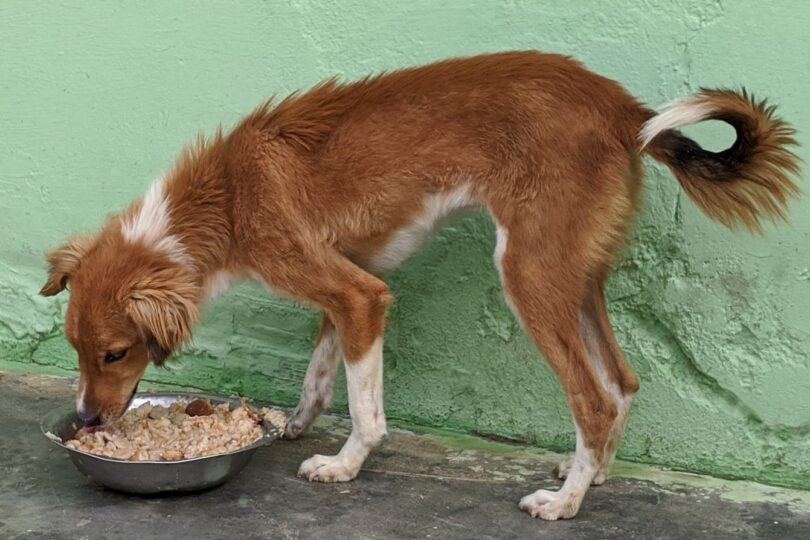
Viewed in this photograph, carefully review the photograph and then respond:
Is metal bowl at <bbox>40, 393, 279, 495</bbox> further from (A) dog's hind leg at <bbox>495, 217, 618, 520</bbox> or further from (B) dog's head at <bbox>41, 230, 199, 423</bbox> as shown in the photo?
(A) dog's hind leg at <bbox>495, 217, 618, 520</bbox>

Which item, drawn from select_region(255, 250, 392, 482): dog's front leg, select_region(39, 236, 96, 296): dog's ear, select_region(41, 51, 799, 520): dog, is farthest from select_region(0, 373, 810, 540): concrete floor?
select_region(39, 236, 96, 296): dog's ear

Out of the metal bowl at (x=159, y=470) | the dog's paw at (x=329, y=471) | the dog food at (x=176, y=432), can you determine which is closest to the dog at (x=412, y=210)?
the dog's paw at (x=329, y=471)

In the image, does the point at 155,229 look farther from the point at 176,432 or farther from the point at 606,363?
the point at 606,363

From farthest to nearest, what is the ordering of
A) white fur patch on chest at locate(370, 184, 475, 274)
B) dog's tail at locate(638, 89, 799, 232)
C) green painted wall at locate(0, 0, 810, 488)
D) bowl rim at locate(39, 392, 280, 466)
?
1. green painted wall at locate(0, 0, 810, 488)
2. white fur patch on chest at locate(370, 184, 475, 274)
3. bowl rim at locate(39, 392, 280, 466)
4. dog's tail at locate(638, 89, 799, 232)

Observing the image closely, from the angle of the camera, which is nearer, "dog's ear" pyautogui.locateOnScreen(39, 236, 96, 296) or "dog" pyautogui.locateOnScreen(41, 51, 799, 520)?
"dog" pyautogui.locateOnScreen(41, 51, 799, 520)

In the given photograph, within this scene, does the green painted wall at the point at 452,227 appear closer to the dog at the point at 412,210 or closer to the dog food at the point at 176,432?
the dog at the point at 412,210

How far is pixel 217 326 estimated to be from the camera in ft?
16.3

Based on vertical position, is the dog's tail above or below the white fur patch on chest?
above

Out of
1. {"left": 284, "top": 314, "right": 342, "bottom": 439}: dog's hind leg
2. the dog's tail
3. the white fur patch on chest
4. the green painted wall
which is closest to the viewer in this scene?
the dog's tail

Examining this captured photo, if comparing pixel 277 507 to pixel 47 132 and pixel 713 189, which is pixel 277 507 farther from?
pixel 47 132

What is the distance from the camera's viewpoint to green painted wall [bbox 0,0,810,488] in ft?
13.1

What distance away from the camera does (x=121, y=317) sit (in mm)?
3771

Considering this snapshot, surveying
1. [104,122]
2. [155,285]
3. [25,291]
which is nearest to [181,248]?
[155,285]

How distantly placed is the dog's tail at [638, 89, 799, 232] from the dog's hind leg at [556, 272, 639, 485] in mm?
558
